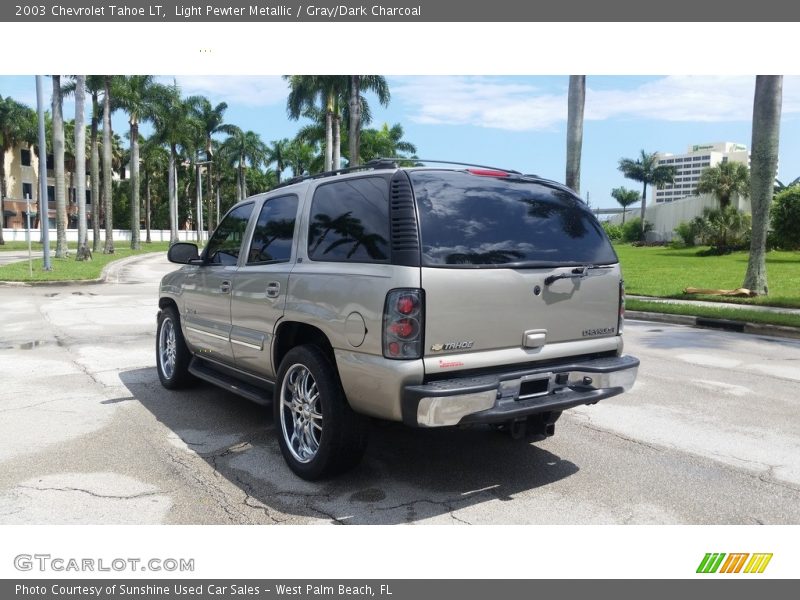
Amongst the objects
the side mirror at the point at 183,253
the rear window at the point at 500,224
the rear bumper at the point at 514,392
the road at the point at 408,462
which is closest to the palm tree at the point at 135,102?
the side mirror at the point at 183,253

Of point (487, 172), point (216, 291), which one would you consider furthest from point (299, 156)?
point (487, 172)

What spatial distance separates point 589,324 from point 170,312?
4.38 meters

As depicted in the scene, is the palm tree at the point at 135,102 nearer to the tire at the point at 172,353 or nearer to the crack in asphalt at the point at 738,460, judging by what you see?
the tire at the point at 172,353

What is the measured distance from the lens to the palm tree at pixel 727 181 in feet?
180

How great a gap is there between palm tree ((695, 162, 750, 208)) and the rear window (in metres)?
56.3

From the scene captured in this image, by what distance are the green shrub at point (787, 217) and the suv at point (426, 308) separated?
35.6 meters

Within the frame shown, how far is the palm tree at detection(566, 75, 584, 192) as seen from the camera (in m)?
18.0

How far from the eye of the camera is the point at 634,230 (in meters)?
76.4

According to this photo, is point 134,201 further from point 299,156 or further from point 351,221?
point 351,221

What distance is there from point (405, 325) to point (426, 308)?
0.15m

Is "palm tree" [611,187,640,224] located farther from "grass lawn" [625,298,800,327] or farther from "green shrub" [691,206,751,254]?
"grass lawn" [625,298,800,327]

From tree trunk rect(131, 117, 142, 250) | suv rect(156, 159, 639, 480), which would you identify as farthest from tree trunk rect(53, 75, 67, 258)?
Result: suv rect(156, 159, 639, 480)

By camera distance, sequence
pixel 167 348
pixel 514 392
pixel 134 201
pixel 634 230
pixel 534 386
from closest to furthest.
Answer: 1. pixel 514 392
2. pixel 534 386
3. pixel 167 348
4. pixel 134 201
5. pixel 634 230

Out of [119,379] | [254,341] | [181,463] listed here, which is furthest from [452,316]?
[119,379]
